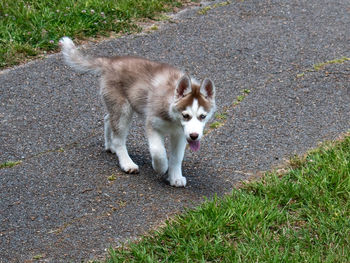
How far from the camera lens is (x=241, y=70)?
8812mm

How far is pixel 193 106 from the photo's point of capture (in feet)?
19.5

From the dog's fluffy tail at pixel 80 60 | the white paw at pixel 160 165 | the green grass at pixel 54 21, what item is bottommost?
the green grass at pixel 54 21

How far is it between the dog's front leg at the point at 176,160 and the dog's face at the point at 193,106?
0.97 ft

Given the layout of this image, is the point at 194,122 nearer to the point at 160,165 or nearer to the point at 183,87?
the point at 183,87

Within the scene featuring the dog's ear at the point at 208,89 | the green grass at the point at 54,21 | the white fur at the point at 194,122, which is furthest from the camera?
the green grass at the point at 54,21

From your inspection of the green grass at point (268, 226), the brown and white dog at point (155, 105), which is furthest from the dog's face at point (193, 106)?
the green grass at point (268, 226)

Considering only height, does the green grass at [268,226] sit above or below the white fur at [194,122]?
below

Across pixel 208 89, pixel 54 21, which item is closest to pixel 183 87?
pixel 208 89

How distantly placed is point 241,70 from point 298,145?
2080mm

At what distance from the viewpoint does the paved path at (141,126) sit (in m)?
5.61

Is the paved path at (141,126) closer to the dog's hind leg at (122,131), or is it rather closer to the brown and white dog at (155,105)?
the dog's hind leg at (122,131)

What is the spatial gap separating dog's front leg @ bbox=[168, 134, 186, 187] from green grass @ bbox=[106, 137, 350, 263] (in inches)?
20.8

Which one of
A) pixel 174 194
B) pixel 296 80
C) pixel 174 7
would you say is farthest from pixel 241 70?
pixel 174 194

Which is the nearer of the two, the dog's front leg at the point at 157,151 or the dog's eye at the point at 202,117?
the dog's eye at the point at 202,117
